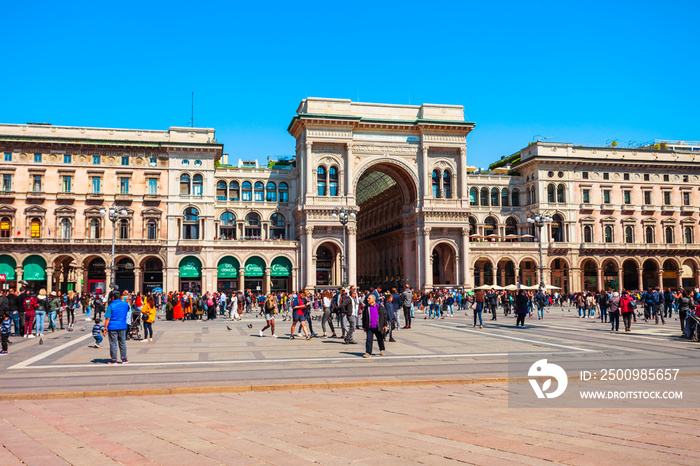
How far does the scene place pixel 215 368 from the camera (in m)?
14.2

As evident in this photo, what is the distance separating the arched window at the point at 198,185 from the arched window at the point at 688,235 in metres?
60.2

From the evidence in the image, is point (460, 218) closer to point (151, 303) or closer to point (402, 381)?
point (151, 303)

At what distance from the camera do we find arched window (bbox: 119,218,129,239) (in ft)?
198

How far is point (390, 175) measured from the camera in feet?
226

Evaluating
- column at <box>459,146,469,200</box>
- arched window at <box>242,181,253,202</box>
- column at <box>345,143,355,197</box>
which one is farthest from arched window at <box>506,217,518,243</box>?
arched window at <box>242,181,253,202</box>

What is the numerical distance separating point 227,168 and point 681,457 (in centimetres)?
6298

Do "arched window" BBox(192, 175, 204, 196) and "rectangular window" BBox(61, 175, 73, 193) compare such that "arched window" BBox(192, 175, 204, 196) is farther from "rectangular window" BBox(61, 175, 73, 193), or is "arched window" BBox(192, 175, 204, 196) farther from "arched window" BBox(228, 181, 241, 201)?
"rectangular window" BBox(61, 175, 73, 193)

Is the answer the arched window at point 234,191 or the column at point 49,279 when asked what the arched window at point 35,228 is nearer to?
the column at point 49,279

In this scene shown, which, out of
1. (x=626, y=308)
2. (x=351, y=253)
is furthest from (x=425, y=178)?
(x=626, y=308)

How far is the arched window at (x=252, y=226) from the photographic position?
66.1m

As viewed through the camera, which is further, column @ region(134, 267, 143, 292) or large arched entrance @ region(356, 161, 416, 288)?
large arched entrance @ region(356, 161, 416, 288)

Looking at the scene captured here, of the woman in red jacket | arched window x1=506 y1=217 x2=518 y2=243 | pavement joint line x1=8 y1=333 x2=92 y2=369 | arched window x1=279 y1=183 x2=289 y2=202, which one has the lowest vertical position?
pavement joint line x1=8 y1=333 x2=92 y2=369

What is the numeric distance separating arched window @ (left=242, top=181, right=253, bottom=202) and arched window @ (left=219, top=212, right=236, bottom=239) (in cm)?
258

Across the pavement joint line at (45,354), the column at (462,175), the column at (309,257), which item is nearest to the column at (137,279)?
the column at (309,257)
